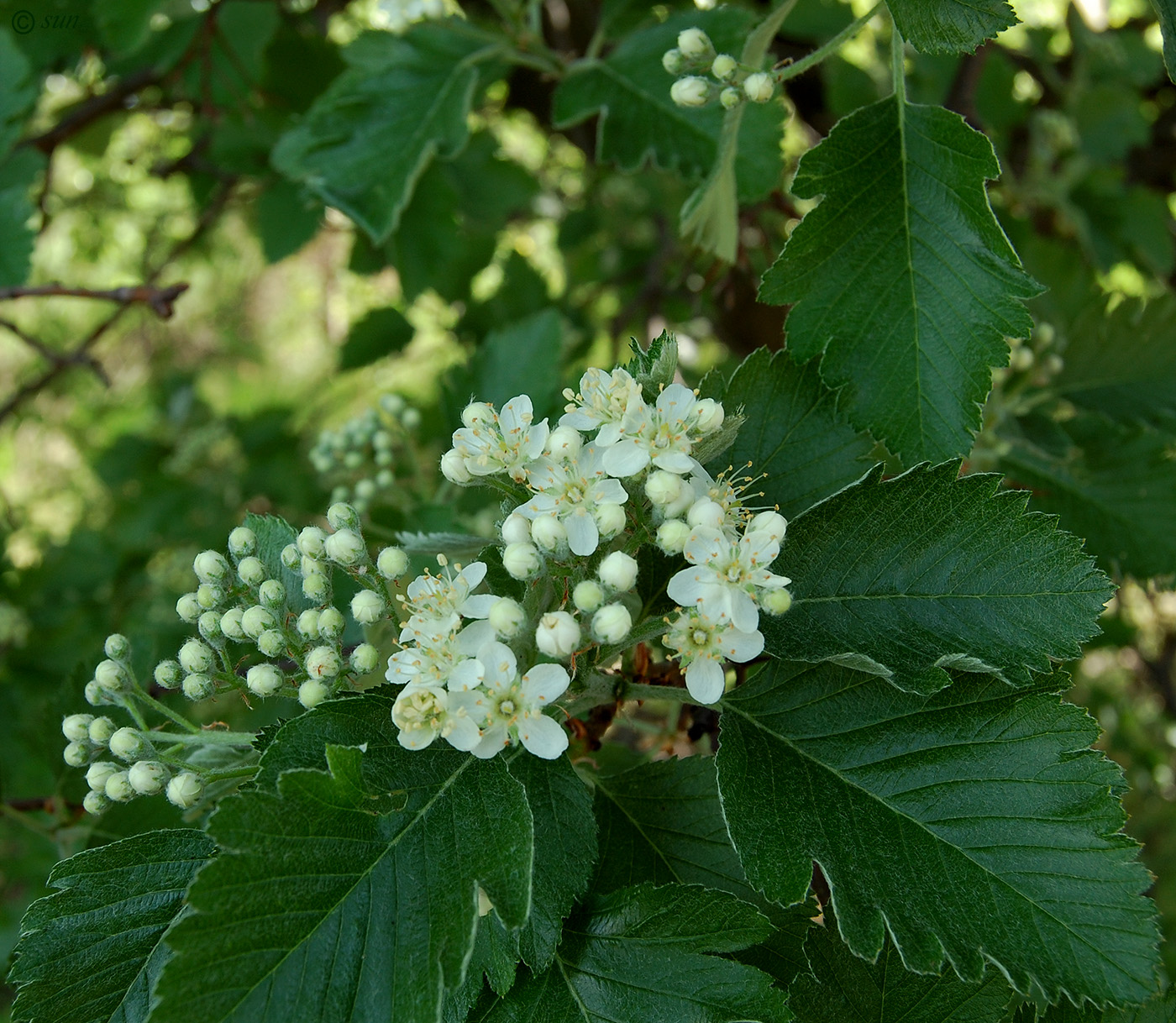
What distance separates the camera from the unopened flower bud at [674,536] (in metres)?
1.19

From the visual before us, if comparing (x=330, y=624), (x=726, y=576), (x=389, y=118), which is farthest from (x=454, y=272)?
(x=726, y=576)

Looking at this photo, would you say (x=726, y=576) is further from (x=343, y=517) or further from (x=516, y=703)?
(x=343, y=517)

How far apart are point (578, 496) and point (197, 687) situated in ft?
2.05

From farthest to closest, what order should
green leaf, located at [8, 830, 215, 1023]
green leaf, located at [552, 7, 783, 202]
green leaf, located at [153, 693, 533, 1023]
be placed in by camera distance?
1. green leaf, located at [552, 7, 783, 202]
2. green leaf, located at [8, 830, 215, 1023]
3. green leaf, located at [153, 693, 533, 1023]

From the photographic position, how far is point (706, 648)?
120 centimetres

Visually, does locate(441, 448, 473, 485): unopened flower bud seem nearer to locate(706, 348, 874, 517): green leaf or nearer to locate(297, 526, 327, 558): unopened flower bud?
locate(297, 526, 327, 558): unopened flower bud

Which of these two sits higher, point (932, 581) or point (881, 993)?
point (932, 581)

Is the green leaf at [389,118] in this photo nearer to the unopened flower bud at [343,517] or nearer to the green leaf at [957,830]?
the unopened flower bud at [343,517]

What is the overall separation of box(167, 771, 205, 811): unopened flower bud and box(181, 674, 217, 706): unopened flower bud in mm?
144

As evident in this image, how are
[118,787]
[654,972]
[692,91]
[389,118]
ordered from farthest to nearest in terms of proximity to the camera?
[389,118], [692,91], [118,787], [654,972]

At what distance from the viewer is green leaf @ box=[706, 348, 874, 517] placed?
1.44 metres

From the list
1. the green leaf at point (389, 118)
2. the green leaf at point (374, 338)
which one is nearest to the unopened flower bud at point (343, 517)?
the green leaf at point (389, 118)

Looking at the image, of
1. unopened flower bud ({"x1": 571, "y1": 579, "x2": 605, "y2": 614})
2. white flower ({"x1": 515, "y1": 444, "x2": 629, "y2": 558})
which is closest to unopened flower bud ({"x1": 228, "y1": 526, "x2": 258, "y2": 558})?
white flower ({"x1": 515, "y1": 444, "x2": 629, "y2": 558})

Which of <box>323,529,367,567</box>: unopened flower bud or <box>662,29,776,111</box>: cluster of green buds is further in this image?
<box>662,29,776,111</box>: cluster of green buds
